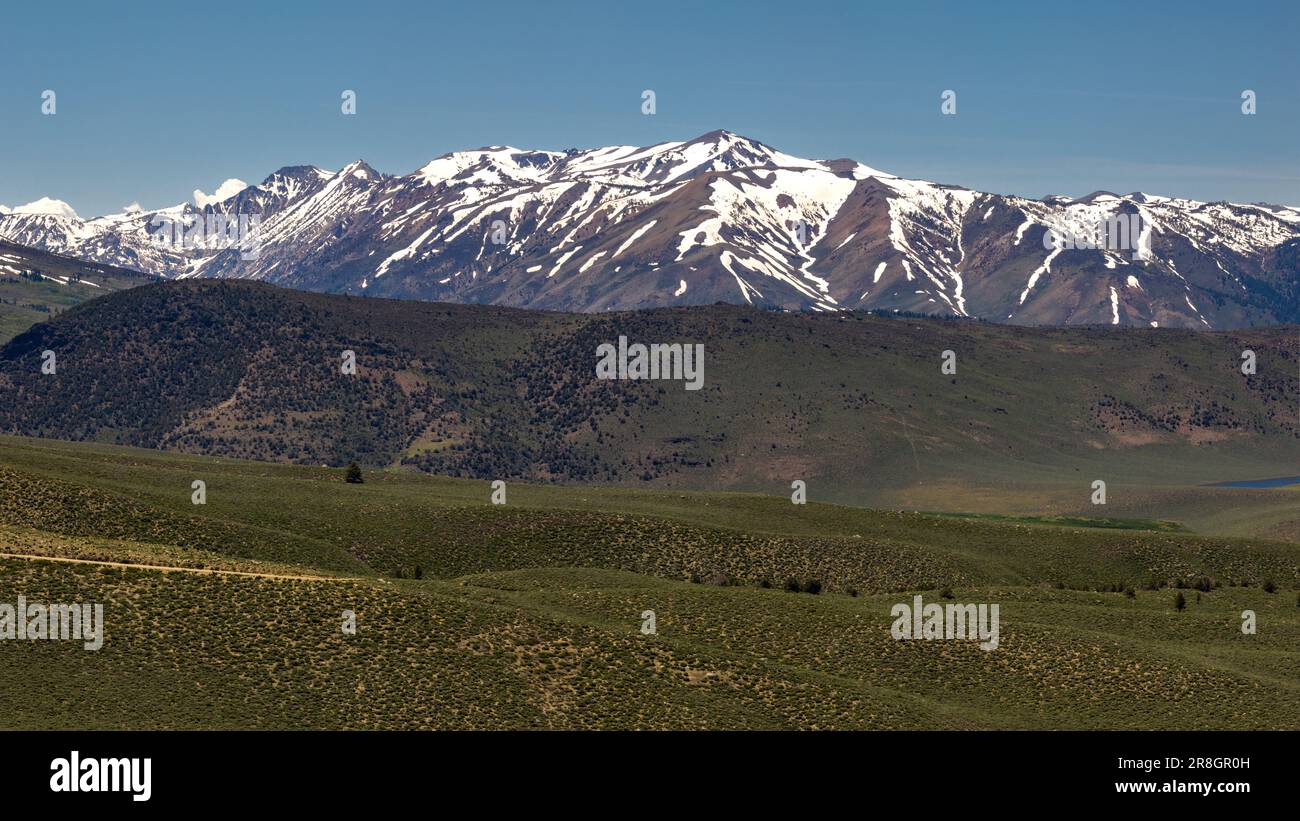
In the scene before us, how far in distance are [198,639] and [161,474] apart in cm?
8133

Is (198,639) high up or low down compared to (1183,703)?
up

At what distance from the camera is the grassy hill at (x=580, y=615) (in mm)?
77938

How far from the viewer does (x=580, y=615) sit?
104m

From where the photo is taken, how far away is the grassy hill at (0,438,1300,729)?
77938 millimetres

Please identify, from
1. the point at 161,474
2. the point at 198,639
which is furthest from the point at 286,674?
the point at 161,474

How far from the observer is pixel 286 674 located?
78.4 metres

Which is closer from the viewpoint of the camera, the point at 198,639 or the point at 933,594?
the point at 198,639
